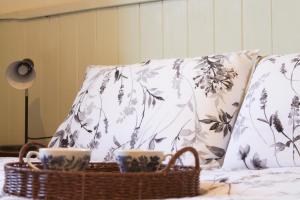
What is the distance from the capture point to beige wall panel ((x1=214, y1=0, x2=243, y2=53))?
5.89 ft

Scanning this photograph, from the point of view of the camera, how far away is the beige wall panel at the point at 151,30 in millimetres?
1979

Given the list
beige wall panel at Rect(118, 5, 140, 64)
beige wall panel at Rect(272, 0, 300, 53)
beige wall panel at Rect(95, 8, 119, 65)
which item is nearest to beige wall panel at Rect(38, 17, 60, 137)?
beige wall panel at Rect(95, 8, 119, 65)

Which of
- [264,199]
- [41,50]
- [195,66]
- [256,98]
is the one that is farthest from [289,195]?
[41,50]

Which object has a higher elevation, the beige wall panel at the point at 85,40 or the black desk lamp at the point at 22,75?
the beige wall panel at the point at 85,40

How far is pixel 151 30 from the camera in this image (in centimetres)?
200

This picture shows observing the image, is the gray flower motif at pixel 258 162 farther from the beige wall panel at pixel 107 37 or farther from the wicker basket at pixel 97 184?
the beige wall panel at pixel 107 37

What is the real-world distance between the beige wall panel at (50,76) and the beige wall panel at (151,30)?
46 cm

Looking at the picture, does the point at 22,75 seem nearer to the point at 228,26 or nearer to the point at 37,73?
the point at 37,73

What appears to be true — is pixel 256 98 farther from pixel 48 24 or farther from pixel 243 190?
pixel 48 24

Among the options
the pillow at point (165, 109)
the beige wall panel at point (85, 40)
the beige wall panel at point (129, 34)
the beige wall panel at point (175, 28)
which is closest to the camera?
the pillow at point (165, 109)

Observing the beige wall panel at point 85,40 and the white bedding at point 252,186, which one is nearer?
the white bedding at point 252,186

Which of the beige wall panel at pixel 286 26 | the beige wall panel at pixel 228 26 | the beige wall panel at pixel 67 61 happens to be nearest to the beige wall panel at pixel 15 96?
the beige wall panel at pixel 67 61

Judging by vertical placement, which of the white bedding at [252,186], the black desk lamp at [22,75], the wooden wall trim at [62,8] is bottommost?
the white bedding at [252,186]

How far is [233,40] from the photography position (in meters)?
1.81
